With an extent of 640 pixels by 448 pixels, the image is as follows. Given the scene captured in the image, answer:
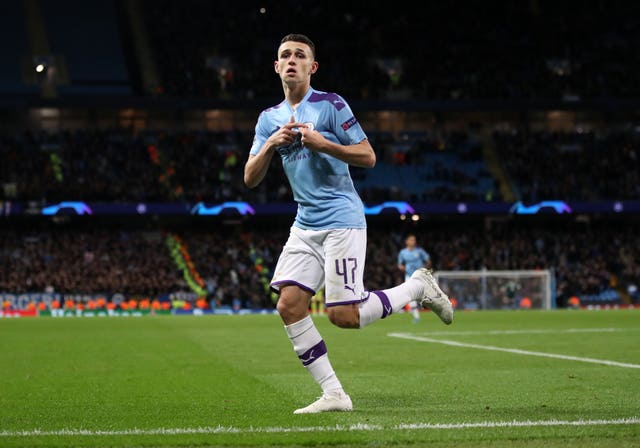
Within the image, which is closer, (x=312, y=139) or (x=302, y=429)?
(x=302, y=429)

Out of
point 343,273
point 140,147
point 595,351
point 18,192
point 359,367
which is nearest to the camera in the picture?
point 343,273

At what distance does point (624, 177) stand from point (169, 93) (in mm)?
25461

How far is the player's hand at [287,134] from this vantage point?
6973 millimetres

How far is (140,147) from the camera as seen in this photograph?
51.4m

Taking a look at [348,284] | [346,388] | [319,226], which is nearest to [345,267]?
[348,284]

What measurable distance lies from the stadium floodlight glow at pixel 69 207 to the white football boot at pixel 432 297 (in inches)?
1554

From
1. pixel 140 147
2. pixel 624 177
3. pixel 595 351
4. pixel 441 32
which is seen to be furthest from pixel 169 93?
pixel 595 351

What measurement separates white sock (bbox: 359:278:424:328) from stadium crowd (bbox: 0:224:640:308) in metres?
35.0

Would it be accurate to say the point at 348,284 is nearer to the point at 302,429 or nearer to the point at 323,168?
the point at 323,168

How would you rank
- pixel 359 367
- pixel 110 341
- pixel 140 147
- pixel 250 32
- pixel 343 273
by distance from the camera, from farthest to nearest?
pixel 250 32 → pixel 140 147 → pixel 110 341 → pixel 359 367 → pixel 343 273

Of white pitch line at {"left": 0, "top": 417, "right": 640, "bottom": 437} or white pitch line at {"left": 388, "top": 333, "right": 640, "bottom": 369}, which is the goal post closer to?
white pitch line at {"left": 388, "top": 333, "right": 640, "bottom": 369}

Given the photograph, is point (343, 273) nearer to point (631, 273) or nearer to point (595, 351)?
point (595, 351)

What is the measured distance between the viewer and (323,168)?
7414 millimetres

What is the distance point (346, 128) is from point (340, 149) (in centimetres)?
33
